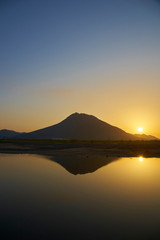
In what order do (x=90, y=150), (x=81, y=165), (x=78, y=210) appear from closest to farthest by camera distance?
(x=78, y=210), (x=81, y=165), (x=90, y=150)

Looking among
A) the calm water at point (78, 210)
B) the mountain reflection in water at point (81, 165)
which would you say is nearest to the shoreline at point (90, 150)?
the mountain reflection in water at point (81, 165)

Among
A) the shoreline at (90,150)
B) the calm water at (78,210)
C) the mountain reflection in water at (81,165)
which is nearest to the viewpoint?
the calm water at (78,210)

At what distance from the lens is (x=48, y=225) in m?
8.59

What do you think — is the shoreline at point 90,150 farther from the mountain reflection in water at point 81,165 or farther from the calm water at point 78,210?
the calm water at point 78,210

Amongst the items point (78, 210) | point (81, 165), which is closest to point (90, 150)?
point (81, 165)

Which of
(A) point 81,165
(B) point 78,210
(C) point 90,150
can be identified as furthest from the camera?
(C) point 90,150

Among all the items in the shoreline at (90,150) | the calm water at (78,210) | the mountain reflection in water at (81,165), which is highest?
the shoreline at (90,150)

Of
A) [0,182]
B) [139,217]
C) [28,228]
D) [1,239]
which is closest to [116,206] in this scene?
[139,217]

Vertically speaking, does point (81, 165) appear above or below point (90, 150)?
below

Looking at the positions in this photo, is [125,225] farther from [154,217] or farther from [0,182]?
[0,182]

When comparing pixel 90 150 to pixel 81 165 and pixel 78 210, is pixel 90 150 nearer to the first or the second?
pixel 81 165

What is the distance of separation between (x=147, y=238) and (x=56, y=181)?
35.0ft

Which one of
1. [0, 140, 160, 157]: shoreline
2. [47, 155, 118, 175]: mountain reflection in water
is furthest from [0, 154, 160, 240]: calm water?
[0, 140, 160, 157]: shoreline

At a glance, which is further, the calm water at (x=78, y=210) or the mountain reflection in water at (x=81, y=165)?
the mountain reflection in water at (x=81, y=165)
